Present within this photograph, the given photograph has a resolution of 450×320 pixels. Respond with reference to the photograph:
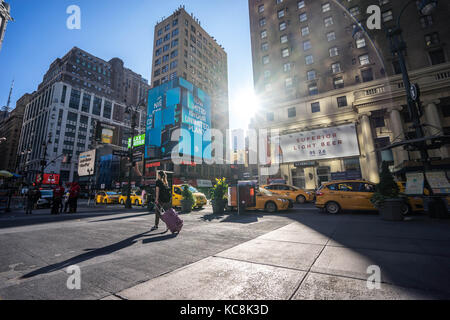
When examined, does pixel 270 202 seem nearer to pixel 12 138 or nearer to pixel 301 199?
pixel 301 199

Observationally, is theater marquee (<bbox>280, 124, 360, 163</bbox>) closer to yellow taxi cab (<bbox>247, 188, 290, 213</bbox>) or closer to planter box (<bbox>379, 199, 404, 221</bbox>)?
yellow taxi cab (<bbox>247, 188, 290, 213</bbox>)

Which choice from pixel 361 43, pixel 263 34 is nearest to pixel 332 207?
pixel 361 43

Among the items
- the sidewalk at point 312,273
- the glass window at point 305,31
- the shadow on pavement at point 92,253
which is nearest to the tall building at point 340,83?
the glass window at point 305,31

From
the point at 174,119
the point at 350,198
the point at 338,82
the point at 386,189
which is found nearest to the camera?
the point at 386,189

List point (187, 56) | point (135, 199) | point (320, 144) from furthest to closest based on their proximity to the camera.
→ 1. point (187, 56)
2. point (320, 144)
3. point (135, 199)

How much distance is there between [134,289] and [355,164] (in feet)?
86.7

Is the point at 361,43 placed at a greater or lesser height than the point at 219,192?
greater

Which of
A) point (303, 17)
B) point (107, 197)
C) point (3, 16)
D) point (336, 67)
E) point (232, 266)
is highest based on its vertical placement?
point (303, 17)

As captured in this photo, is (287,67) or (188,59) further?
(188,59)

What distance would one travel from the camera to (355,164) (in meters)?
22.6

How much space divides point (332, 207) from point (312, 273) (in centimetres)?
819

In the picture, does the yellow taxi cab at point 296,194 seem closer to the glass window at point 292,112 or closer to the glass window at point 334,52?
the glass window at point 292,112

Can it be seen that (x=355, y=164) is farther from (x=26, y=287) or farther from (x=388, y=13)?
(x=26, y=287)

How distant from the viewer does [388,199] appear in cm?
723
